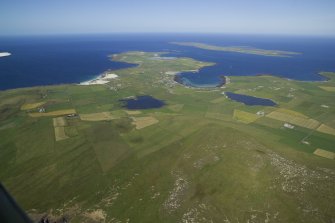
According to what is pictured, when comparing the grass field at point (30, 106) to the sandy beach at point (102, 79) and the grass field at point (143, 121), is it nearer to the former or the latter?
the grass field at point (143, 121)

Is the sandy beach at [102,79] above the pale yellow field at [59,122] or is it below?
below

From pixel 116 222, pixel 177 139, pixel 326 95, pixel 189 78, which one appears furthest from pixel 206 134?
pixel 189 78

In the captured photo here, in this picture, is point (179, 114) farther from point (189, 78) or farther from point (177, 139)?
point (189, 78)

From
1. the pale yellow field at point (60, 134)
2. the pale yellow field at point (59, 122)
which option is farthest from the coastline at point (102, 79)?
the pale yellow field at point (60, 134)

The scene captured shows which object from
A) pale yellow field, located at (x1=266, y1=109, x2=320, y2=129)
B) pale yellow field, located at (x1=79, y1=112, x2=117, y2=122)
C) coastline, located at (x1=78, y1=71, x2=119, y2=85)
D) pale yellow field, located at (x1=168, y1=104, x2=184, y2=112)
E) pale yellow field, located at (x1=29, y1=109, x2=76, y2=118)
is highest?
pale yellow field, located at (x1=266, y1=109, x2=320, y2=129)

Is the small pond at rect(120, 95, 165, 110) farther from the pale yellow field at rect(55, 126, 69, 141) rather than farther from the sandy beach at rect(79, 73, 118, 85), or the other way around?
the sandy beach at rect(79, 73, 118, 85)

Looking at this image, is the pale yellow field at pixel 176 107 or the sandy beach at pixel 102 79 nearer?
the pale yellow field at pixel 176 107

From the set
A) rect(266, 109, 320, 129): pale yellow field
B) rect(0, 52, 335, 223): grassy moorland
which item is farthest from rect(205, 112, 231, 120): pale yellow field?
rect(266, 109, 320, 129): pale yellow field
